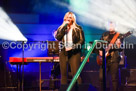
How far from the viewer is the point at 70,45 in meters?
4.37

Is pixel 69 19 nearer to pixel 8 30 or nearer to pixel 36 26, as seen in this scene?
pixel 36 26

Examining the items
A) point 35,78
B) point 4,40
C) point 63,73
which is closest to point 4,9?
point 4,40

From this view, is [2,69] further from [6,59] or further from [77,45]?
[77,45]

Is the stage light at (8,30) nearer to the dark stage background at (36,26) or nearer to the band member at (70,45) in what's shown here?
the dark stage background at (36,26)

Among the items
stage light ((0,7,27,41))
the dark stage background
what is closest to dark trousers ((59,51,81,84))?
the dark stage background

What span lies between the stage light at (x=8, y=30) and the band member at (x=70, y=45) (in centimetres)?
257

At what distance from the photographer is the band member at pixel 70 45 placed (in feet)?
14.2

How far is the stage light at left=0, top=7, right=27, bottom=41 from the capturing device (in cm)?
673

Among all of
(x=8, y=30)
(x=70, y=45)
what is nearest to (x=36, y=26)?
(x=8, y=30)

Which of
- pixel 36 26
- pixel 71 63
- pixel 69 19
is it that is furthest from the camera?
pixel 36 26

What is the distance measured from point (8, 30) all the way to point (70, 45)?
3034 millimetres

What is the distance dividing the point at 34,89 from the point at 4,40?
171 cm

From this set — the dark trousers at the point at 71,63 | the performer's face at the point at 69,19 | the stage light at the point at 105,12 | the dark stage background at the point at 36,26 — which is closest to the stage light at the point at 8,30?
the dark stage background at the point at 36,26

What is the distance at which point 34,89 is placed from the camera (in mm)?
6426
